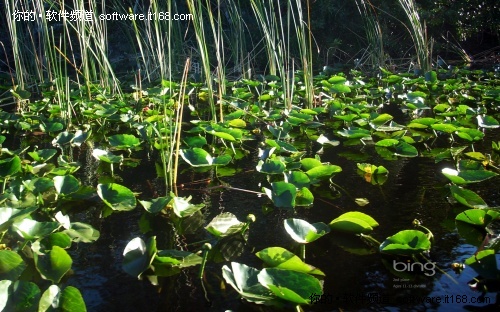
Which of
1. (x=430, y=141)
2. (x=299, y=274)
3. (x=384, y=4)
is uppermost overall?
(x=384, y=4)

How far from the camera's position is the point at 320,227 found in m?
1.38

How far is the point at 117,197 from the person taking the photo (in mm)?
1610

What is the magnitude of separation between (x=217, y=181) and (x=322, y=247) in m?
0.67

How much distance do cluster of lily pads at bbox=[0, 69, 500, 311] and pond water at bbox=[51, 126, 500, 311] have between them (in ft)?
0.11

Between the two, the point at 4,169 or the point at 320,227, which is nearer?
the point at 320,227

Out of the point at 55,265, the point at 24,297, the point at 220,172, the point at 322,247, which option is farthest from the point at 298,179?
the point at 24,297

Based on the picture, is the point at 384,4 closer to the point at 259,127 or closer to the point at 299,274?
the point at 259,127

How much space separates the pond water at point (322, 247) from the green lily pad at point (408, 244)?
50 mm

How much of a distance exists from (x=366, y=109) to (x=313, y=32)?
263 cm

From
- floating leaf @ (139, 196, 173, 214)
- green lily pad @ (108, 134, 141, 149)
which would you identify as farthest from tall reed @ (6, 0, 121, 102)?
floating leaf @ (139, 196, 173, 214)

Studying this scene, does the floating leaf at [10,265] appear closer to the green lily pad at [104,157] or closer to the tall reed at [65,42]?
the green lily pad at [104,157]

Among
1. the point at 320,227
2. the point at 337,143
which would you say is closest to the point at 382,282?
the point at 320,227

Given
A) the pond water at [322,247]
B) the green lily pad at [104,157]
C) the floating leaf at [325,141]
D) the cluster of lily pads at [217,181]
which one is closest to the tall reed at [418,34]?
the cluster of lily pads at [217,181]

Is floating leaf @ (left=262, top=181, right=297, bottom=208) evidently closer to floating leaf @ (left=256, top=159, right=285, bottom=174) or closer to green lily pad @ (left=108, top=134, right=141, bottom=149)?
floating leaf @ (left=256, top=159, right=285, bottom=174)
